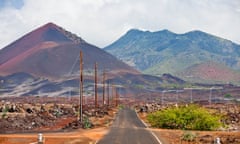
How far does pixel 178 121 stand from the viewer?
2124 inches

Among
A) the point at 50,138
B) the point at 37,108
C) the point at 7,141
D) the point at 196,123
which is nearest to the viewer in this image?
the point at 7,141

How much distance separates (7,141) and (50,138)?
3.79m

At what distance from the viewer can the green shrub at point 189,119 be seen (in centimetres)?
5141

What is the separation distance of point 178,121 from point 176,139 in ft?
47.0

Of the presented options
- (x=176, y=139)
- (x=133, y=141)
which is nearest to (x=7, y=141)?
(x=133, y=141)

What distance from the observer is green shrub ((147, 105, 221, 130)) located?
51.4 metres

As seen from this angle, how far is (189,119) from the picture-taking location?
5281 centimetres

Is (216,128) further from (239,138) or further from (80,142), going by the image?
(80,142)

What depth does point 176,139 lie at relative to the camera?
39.7m

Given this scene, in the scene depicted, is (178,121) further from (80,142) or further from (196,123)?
(80,142)

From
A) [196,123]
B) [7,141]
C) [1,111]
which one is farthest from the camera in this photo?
[1,111]

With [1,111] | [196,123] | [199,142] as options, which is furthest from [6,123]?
[199,142]

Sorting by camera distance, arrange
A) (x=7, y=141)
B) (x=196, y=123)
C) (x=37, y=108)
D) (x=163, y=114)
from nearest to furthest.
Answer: (x=7, y=141)
(x=196, y=123)
(x=163, y=114)
(x=37, y=108)

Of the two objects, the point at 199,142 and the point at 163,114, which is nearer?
the point at 199,142
